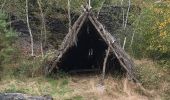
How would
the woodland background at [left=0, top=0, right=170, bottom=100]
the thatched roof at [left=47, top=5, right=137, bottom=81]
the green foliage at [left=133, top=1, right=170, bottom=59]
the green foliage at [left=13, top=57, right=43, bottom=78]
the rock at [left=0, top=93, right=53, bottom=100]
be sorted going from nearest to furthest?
the rock at [left=0, top=93, right=53, bottom=100]
the thatched roof at [left=47, top=5, right=137, bottom=81]
the woodland background at [left=0, top=0, right=170, bottom=100]
the green foliage at [left=13, top=57, right=43, bottom=78]
the green foliage at [left=133, top=1, right=170, bottom=59]

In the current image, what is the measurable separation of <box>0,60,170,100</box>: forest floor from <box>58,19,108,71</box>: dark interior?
1.05m

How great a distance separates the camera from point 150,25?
1869 cm

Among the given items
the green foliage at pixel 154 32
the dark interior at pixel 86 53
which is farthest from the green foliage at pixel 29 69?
the green foliage at pixel 154 32

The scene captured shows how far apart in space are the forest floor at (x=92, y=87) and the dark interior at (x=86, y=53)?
3.43ft

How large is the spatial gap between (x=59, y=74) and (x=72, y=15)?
4520 millimetres

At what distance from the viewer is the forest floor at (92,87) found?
13992mm

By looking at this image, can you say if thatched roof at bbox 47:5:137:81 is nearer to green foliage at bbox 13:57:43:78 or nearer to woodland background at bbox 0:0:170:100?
woodland background at bbox 0:0:170:100

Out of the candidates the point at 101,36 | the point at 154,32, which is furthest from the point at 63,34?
the point at 101,36

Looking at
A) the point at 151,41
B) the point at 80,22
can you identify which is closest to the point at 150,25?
the point at 151,41

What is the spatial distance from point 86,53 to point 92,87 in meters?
3.06

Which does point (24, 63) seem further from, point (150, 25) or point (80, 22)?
point (150, 25)

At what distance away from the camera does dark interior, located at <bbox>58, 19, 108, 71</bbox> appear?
54.5ft

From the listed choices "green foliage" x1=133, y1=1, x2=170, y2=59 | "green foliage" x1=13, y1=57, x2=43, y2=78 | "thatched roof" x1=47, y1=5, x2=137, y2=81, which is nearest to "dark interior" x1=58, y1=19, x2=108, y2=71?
"green foliage" x1=13, y1=57, x2=43, y2=78

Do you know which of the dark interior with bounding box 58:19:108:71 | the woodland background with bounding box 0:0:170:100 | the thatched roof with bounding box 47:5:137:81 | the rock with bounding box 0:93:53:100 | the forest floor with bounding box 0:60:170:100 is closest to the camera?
the rock with bounding box 0:93:53:100
